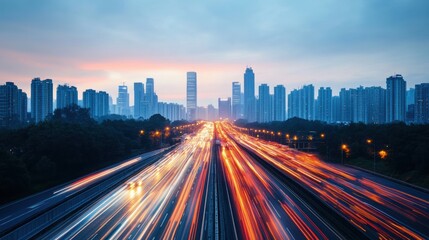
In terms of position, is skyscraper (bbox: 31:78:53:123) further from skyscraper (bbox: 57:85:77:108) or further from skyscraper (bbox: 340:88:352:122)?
skyscraper (bbox: 340:88:352:122)

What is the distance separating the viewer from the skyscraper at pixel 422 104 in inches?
5463

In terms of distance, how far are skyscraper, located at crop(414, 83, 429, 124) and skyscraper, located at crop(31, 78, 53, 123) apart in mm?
158185

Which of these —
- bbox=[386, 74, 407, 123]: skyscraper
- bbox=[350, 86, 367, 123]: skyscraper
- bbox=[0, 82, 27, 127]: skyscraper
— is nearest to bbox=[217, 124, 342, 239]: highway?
bbox=[0, 82, 27, 127]: skyscraper

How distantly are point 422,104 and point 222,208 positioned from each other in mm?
144140

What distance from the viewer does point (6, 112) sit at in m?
114

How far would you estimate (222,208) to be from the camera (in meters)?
26.4

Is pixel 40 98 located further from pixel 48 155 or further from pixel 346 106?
pixel 346 106

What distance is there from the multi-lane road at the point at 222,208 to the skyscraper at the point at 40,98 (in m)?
116

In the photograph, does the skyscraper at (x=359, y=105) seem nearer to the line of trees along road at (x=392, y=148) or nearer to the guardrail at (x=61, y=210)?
the line of trees along road at (x=392, y=148)

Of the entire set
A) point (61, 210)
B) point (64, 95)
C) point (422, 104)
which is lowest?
point (61, 210)

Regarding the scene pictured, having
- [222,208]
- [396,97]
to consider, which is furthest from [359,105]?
[222,208]

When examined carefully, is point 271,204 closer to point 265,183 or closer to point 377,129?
point 265,183

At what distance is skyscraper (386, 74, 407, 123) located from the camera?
455 ft

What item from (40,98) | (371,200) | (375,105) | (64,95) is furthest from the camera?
(64,95)
